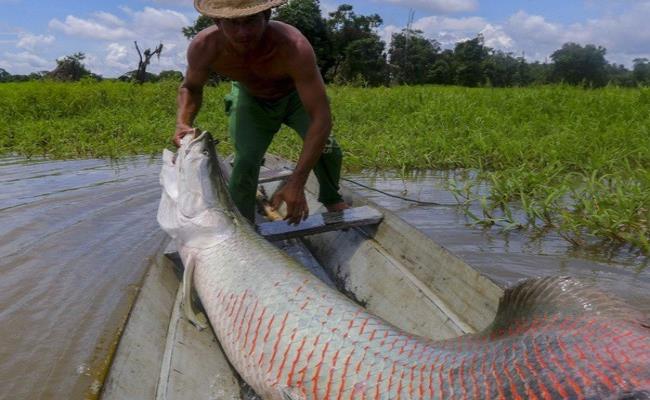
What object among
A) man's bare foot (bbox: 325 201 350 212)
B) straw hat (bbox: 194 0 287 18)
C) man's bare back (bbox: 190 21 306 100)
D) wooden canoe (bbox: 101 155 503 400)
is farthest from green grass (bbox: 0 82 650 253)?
straw hat (bbox: 194 0 287 18)

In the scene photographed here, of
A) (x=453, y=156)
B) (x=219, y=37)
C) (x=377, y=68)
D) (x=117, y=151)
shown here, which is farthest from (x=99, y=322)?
(x=377, y=68)

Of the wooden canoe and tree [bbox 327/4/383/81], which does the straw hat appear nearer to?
the wooden canoe

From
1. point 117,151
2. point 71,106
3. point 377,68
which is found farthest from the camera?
point 377,68

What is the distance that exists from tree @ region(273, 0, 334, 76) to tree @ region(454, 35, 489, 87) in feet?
34.7

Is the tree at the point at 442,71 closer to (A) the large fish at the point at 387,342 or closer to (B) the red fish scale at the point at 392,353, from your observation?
(A) the large fish at the point at 387,342

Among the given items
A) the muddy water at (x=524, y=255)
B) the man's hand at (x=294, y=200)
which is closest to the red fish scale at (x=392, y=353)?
the man's hand at (x=294, y=200)

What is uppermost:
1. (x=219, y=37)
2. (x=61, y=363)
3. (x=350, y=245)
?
(x=219, y=37)

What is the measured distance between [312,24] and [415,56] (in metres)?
10.0

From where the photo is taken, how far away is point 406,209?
5.23m

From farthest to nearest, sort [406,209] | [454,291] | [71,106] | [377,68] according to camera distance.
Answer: [377,68] → [71,106] → [406,209] → [454,291]

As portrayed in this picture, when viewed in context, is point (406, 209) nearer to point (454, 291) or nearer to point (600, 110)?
point (454, 291)

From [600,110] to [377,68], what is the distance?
2886 cm

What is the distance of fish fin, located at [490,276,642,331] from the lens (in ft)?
4.91

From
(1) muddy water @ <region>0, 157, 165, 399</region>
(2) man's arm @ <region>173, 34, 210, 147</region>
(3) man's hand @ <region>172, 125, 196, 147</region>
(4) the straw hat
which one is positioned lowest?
(1) muddy water @ <region>0, 157, 165, 399</region>
